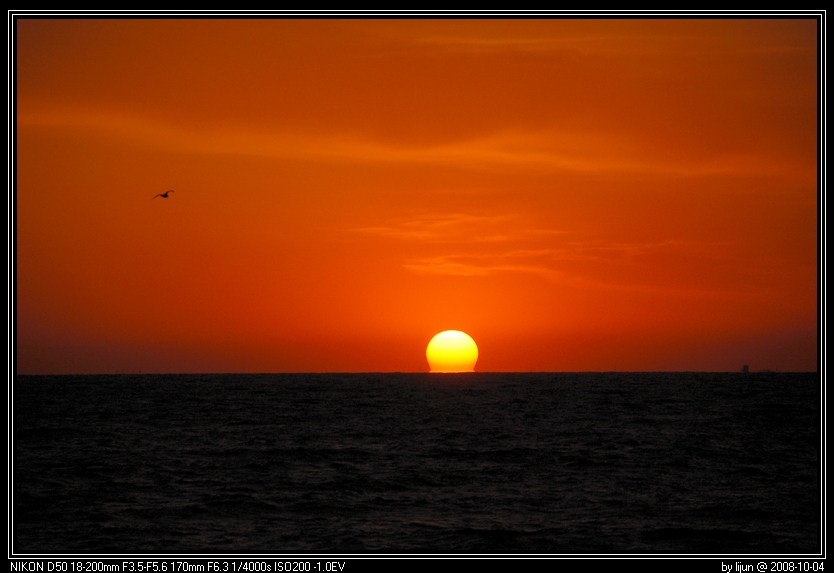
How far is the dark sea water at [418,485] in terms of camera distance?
992 inches

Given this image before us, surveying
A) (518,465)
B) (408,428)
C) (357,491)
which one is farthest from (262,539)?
(408,428)

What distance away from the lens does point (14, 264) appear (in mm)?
18141

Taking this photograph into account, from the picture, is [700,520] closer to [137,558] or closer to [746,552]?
[746,552]

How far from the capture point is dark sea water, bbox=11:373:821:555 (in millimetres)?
25203

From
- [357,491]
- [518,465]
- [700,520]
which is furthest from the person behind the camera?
[518,465]

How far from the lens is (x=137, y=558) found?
22.9m

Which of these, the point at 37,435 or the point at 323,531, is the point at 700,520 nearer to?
the point at 323,531

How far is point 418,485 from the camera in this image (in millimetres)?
33875

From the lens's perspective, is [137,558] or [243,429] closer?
[137,558]

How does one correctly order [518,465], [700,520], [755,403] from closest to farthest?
[700,520], [518,465], [755,403]

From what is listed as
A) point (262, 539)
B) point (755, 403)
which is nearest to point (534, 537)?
point (262, 539)

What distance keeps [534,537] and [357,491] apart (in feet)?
30.2

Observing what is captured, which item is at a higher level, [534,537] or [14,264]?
[14,264]

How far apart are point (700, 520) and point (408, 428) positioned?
31.5 meters
